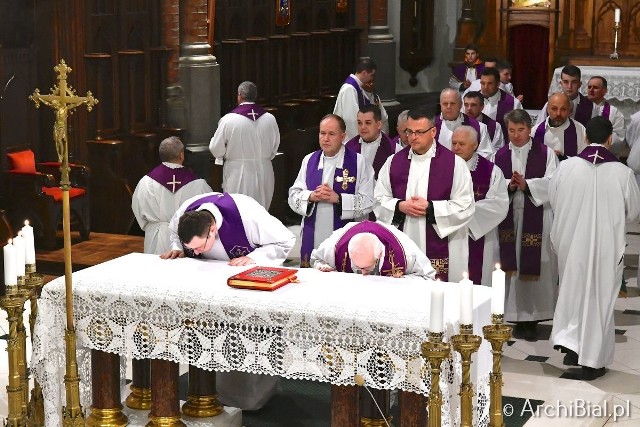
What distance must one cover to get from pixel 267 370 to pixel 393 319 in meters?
0.70

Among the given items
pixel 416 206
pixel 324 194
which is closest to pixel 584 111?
pixel 324 194

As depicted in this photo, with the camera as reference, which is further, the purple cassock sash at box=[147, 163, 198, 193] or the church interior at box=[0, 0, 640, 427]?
the church interior at box=[0, 0, 640, 427]

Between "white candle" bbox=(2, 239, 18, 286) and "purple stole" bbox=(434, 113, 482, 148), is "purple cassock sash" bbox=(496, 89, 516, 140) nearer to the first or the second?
"purple stole" bbox=(434, 113, 482, 148)

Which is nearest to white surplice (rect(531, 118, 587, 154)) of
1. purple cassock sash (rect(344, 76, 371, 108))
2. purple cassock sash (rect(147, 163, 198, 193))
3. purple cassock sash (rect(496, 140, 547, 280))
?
purple cassock sash (rect(496, 140, 547, 280))

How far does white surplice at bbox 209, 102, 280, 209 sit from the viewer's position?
11.1 metres

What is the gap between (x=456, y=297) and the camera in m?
5.16

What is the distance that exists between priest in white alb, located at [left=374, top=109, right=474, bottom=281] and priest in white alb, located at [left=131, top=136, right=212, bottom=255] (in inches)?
62.5

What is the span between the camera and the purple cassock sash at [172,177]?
842 centimetres

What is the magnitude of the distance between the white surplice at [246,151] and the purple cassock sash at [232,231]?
478 centimetres

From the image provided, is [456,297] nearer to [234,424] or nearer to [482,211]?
[234,424]

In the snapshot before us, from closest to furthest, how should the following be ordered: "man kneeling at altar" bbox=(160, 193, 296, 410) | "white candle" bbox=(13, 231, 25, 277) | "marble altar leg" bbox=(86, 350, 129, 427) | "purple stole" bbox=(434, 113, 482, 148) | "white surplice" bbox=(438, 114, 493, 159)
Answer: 1. "white candle" bbox=(13, 231, 25, 277)
2. "marble altar leg" bbox=(86, 350, 129, 427)
3. "man kneeling at altar" bbox=(160, 193, 296, 410)
4. "purple stole" bbox=(434, 113, 482, 148)
5. "white surplice" bbox=(438, 114, 493, 159)

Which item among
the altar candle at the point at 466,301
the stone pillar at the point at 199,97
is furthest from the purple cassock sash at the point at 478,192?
the stone pillar at the point at 199,97

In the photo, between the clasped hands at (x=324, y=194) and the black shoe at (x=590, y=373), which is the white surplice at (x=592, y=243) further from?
the clasped hands at (x=324, y=194)

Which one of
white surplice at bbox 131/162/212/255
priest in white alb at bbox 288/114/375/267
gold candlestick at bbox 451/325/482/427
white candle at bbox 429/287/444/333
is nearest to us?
white candle at bbox 429/287/444/333
